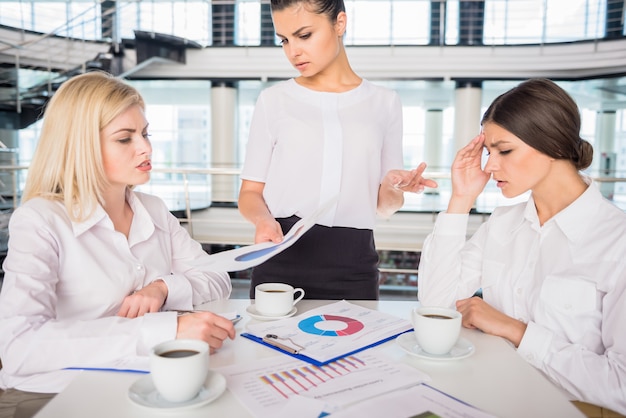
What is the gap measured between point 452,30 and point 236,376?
22.4ft

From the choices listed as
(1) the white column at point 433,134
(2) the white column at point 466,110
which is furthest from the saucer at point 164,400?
(1) the white column at point 433,134

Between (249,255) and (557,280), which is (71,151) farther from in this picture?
(557,280)

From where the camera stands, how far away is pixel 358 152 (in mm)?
1248

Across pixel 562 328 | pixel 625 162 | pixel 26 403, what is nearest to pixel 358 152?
pixel 562 328

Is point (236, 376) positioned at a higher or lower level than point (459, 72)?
lower

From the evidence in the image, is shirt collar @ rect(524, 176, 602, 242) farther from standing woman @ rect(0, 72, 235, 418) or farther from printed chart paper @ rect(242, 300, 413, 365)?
standing woman @ rect(0, 72, 235, 418)

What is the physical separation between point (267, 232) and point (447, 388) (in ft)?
1.65

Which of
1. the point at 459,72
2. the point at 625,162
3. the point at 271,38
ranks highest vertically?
the point at 271,38

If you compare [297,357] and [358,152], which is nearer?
[297,357]

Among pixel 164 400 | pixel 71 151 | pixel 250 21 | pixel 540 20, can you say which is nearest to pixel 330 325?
pixel 164 400

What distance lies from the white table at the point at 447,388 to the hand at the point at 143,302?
200 mm

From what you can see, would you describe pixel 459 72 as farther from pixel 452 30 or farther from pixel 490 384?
pixel 490 384

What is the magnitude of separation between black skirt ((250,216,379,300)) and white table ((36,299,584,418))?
408 mm

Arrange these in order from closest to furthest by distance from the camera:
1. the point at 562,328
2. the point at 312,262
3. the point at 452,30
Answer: the point at 562,328, the point at 312,262, the point at 452,30
